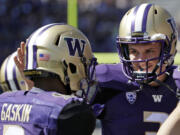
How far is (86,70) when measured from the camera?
2189 mm

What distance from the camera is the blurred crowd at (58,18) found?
527 cm

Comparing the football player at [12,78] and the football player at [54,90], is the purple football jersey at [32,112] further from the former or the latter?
the football player at [12,78]

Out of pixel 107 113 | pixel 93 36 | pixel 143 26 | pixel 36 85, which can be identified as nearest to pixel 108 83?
pixel 107 113

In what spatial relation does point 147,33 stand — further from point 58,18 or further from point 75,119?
point 58,18

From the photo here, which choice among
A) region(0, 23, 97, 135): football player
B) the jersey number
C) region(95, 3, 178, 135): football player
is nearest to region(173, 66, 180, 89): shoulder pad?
region(95, 3, 178, 135): football player

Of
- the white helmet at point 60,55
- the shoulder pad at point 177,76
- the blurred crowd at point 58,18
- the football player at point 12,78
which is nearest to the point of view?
the white helmet at point 60,55

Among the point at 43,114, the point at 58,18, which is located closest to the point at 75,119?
the point at 43,114

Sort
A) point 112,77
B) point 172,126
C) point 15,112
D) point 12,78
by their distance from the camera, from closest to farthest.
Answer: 1. point 172,126
2. point 15,112
3. point 112,77
4. point 12,78

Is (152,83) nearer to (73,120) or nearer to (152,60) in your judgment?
(152,60)

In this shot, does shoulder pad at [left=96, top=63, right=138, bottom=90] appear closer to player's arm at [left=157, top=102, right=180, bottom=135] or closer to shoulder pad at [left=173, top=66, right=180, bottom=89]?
shoulder pad at [left=173, top=66, right=180, bottom=89]

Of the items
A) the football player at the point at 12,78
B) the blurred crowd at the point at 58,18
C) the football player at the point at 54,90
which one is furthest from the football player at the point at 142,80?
the blurred crowd at the point at 58,18

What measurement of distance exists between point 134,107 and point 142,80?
16 centimetres

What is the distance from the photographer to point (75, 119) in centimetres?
184

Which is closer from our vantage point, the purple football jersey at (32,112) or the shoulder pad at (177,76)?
the purple football jersey at (32,112)
